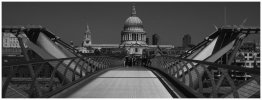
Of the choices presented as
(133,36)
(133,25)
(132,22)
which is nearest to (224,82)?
(133,36)

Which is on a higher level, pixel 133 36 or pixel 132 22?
pixel 132 22

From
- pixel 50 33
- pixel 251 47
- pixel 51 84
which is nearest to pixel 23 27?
pixel 50 33

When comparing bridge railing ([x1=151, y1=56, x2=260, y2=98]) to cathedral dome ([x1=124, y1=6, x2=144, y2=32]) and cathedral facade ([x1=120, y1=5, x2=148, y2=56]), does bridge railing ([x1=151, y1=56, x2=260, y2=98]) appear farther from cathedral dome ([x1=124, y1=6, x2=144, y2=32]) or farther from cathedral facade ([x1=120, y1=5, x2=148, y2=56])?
cathedral dome ([x1=124, y1=6, x2=144, y2=32])

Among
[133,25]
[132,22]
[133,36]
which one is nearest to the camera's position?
[133,36]

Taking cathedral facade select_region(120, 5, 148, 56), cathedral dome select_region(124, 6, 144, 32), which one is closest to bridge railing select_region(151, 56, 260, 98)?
cathedral facade select_region(120, 5, 148, 56)

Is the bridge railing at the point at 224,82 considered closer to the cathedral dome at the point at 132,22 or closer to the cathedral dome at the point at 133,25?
the cathedral dome at the point at 133,25

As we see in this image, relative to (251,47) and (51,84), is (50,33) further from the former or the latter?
(251,47)

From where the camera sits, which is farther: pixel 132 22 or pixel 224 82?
pixel 132 22

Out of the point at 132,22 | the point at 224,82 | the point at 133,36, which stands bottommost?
the point at 224,82

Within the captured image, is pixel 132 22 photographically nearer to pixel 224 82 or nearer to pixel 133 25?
pixel 133 25

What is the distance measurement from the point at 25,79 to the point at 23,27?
23.1 meters

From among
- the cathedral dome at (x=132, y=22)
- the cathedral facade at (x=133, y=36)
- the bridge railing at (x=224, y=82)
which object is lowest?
the bridge railing at (x=224, y=82)

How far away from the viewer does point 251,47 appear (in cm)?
8738

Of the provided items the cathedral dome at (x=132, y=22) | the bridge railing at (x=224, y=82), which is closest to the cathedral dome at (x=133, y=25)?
the cathedral dome at (x=132, y=22)
